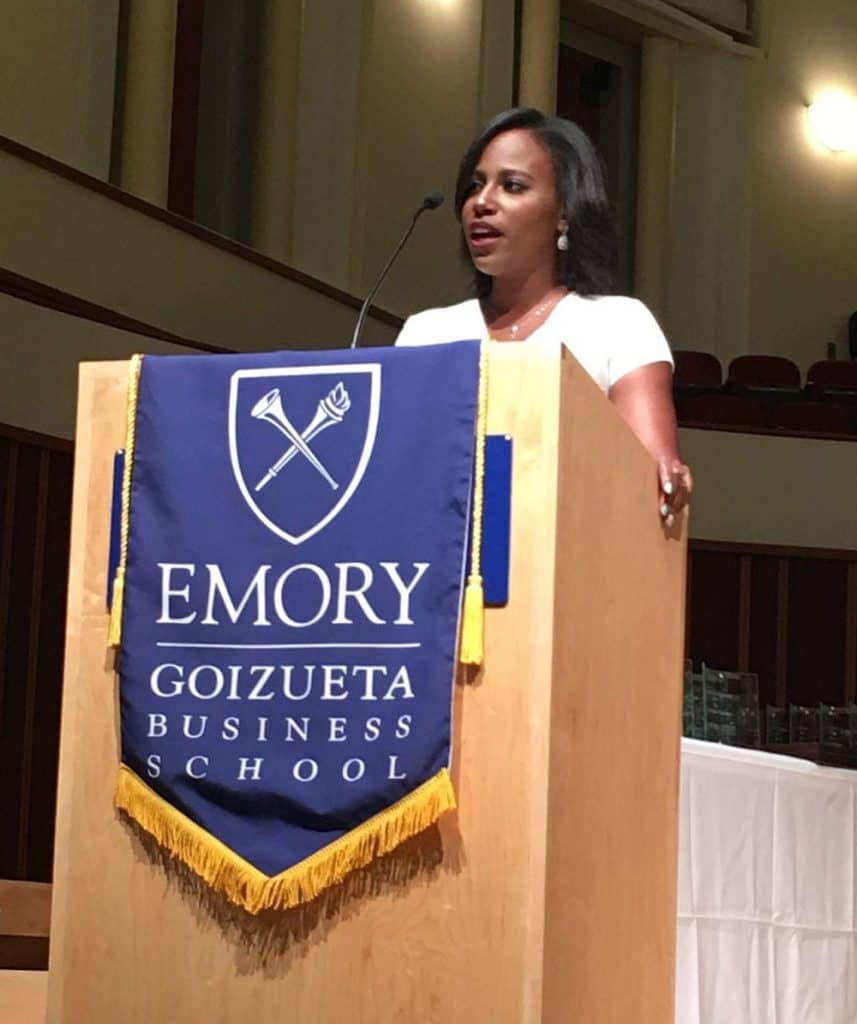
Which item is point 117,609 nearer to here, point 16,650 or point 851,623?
point 16,650

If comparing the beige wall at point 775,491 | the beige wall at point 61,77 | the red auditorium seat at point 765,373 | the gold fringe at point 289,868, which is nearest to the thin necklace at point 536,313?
the gold fringe at point 289,868

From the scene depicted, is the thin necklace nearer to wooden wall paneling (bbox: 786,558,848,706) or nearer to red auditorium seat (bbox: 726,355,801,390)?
wooden wall paneling (bbox: 786,558,848,706)

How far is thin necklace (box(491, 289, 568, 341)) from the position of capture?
246 centimetres

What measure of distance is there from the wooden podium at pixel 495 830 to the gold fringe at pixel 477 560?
1 cm

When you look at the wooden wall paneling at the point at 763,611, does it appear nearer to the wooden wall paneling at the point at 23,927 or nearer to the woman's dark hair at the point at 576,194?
the wooden wall paneling at the point at 23,927

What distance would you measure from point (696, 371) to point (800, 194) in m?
2.43

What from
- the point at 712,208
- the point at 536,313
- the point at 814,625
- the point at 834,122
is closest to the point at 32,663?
the point at 814,625

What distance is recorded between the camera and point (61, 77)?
7996 mm

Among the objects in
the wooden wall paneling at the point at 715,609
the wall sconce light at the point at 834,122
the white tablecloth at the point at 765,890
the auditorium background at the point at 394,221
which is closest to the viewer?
the white tablecloth at the point at 765,890

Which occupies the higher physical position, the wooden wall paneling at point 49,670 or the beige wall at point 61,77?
the beige wall at point 61,77

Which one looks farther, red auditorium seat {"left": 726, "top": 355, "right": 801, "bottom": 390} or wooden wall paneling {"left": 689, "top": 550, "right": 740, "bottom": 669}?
red auditorium seat {"left": 726, "top": 355, "right": 801, "bottom": 390}

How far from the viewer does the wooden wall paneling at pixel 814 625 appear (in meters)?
8.78

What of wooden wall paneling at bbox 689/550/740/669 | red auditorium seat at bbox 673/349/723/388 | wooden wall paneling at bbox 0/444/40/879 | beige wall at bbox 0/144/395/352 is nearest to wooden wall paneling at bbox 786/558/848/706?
wooden wall paneling at bbox 689/550/740/669

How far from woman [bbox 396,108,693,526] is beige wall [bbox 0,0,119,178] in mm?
5562
